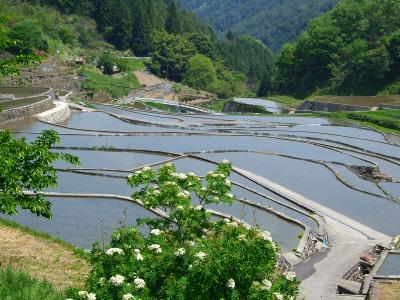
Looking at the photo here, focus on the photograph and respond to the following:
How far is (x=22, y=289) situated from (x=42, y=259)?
390 cm

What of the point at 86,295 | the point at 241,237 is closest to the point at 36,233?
the point at 241,237

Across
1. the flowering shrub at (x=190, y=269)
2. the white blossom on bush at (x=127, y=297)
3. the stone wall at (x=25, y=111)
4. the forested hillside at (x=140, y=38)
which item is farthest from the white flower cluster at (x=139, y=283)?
the forested hillside at (x=140, y=38)

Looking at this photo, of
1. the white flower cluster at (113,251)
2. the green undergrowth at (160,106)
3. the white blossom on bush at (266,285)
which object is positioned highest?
the white flower cluster at (113,251)

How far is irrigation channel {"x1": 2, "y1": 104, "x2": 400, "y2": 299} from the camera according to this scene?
634 inches

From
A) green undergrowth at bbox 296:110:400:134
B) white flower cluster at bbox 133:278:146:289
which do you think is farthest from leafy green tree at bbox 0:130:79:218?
green undergrowth at bbox 296:110:400:134

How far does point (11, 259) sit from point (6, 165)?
325 cm

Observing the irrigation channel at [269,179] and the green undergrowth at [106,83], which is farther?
the green undergrowth at [106,83]

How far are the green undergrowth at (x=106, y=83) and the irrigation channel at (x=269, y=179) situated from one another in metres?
21.7

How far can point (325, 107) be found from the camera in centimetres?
5859

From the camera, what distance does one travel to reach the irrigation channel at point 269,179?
634 inches

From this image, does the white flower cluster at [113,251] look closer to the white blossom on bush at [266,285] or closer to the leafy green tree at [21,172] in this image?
the white blossom on bush at [266,285]

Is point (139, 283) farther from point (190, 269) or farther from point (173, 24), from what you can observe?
point (173, 24)

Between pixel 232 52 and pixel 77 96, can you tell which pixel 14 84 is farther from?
pixel 232 52

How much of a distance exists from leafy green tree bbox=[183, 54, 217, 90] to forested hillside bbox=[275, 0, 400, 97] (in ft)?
28.7
